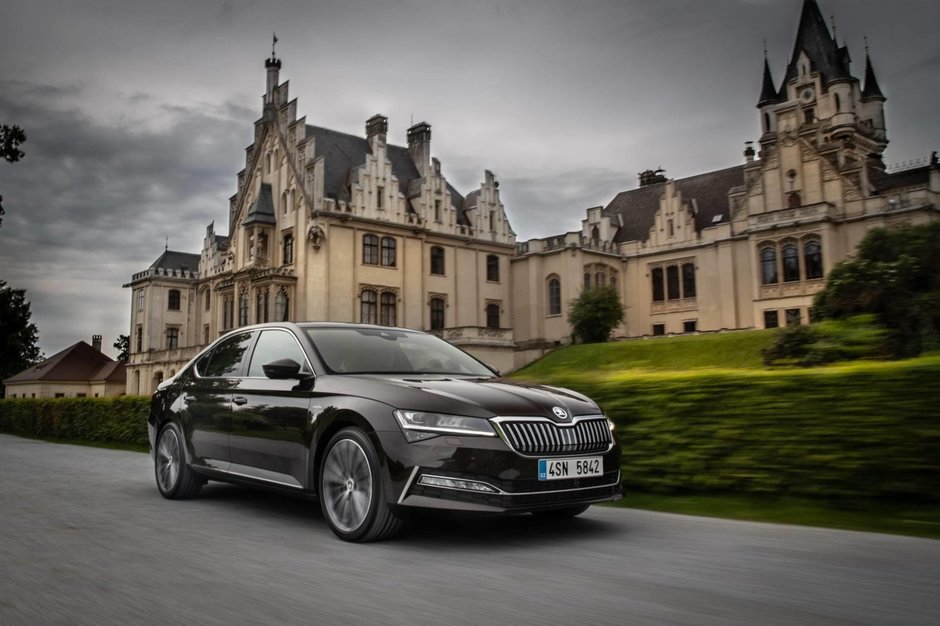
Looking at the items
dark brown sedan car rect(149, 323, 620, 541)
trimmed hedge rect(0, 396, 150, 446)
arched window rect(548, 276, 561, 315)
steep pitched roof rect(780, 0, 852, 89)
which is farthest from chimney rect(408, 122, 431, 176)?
dark brown sedan car rect(149, 323, 620, 541)

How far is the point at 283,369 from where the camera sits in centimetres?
637

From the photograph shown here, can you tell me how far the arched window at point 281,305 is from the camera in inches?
1813

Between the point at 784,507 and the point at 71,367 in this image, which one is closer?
the point at 784,507

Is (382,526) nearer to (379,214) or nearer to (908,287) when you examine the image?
(908,287)

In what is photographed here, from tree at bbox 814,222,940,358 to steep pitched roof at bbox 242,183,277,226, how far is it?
35.0 metres

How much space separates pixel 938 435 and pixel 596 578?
3.40 meters


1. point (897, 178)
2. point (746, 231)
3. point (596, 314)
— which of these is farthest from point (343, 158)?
point (897, 178)

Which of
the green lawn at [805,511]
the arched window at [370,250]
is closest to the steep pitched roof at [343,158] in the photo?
the arched window at [370,250]

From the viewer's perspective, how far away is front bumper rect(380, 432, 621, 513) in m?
5.27

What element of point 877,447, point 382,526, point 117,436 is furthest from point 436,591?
point 117,436

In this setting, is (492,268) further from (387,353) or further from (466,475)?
(466,475)

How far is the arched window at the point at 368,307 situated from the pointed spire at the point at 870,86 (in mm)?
52935

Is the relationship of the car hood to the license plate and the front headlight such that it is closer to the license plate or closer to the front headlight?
the front headlight

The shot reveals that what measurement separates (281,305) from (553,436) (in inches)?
1672
